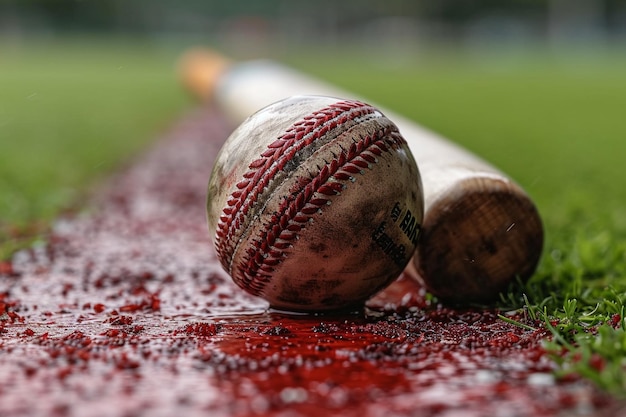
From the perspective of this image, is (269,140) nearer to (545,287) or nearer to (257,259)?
(257,259)

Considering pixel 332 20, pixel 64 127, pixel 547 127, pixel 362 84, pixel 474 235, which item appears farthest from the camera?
pixel 332 20

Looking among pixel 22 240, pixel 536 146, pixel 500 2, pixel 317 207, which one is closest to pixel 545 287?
pixel 317 207

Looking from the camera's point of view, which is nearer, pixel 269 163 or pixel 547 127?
pixel 269 163

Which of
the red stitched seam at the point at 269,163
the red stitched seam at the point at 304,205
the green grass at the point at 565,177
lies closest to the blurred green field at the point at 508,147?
the green grass at the point at 565,177

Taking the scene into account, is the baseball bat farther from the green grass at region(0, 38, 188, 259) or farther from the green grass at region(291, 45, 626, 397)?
the green grass at region(0, 38, 188, 259)

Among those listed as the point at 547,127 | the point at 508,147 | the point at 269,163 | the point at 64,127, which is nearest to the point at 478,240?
the point at 269,163

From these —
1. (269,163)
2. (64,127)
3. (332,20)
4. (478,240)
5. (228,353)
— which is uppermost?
(269,163)

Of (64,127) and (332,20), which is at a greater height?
(64,127)

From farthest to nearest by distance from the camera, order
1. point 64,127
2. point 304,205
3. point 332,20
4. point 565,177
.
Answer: point 332,20 → point 64,127 → point 565,177 → point 304,205

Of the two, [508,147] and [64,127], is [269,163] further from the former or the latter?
[64,127]
